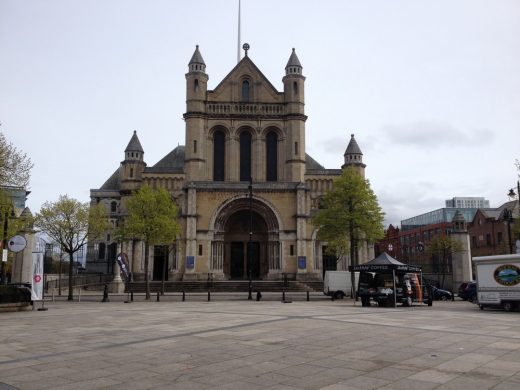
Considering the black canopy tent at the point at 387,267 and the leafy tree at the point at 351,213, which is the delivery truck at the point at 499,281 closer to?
the black canopy tent at the point at 387,267

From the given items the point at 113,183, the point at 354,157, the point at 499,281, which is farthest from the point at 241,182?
the point at 113,183

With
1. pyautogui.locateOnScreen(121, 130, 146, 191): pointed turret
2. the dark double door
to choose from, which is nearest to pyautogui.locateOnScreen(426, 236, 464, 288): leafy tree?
→ the dark double door

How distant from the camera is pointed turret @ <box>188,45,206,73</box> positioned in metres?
48.3

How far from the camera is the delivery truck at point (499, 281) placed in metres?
22.3

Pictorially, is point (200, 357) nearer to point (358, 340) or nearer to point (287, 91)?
point (358, 340)

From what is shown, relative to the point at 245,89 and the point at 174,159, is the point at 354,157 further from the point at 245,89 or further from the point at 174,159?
the point at 174,159

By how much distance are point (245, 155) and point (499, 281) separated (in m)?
30.8

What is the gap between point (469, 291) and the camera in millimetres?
33312

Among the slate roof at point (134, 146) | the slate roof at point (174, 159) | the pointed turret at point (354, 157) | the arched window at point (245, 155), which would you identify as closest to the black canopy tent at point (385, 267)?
the arched window at point (245, 155)

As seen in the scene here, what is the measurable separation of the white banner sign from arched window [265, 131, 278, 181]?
2850 centimetres

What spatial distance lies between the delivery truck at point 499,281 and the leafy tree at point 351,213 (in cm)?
936

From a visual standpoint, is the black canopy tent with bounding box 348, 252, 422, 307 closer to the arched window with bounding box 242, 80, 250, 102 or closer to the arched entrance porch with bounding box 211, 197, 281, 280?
the arched entrance porch with bounding box 211, 197, 281, 280

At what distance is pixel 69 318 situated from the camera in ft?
58.0

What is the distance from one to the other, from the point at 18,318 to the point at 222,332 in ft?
30.7
